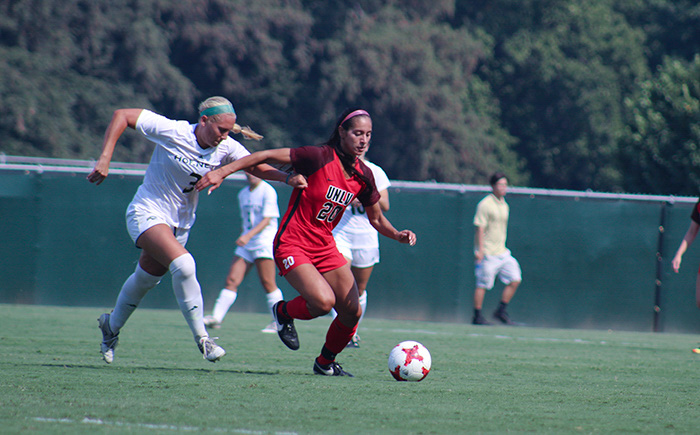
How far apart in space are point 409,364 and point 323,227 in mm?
1168

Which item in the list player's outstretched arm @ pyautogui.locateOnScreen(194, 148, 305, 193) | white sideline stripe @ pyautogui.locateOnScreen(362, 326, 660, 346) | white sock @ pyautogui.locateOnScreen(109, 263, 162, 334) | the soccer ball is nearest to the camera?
player's outstretched arm @ pyautogui.locateOnScreen(194, 148, 305, 193)

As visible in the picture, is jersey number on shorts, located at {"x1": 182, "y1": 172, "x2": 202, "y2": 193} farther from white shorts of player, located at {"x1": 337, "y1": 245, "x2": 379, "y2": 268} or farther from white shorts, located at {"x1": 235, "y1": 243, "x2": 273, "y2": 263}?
white shorts, located at {"x1": 235, "y1": 243, "x2": 273, "y2": 263}

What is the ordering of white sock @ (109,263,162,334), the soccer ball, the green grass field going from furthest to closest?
white sock @ (109,263,162,334), the soccer ball, the green grass field

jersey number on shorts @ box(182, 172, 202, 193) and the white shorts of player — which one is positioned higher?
jersey number on shorts @ box(182, 172, 202, 193)

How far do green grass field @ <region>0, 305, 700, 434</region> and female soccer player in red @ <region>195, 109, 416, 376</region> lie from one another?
461 millimetres

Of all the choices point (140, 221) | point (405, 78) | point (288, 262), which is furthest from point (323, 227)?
point (405, 78)

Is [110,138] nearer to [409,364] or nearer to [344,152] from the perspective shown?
[344,152]

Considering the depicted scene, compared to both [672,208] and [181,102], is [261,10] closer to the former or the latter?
[181,102]

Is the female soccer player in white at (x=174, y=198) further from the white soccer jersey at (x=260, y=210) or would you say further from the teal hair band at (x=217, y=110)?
the white soccer jersey at (x=260, y=210)

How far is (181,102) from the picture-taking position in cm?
3312

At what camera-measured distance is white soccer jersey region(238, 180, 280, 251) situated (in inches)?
406

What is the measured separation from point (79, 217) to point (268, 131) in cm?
2361

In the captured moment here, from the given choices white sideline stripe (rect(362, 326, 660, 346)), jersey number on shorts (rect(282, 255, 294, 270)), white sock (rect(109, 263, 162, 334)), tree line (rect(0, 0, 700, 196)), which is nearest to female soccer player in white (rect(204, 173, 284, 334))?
white sideline stripe (rect(362, 326, 660, 346))

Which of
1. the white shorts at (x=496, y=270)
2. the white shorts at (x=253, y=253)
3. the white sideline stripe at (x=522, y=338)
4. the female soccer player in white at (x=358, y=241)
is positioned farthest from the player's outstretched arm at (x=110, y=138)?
the white shorts at (x=496, y=270)
